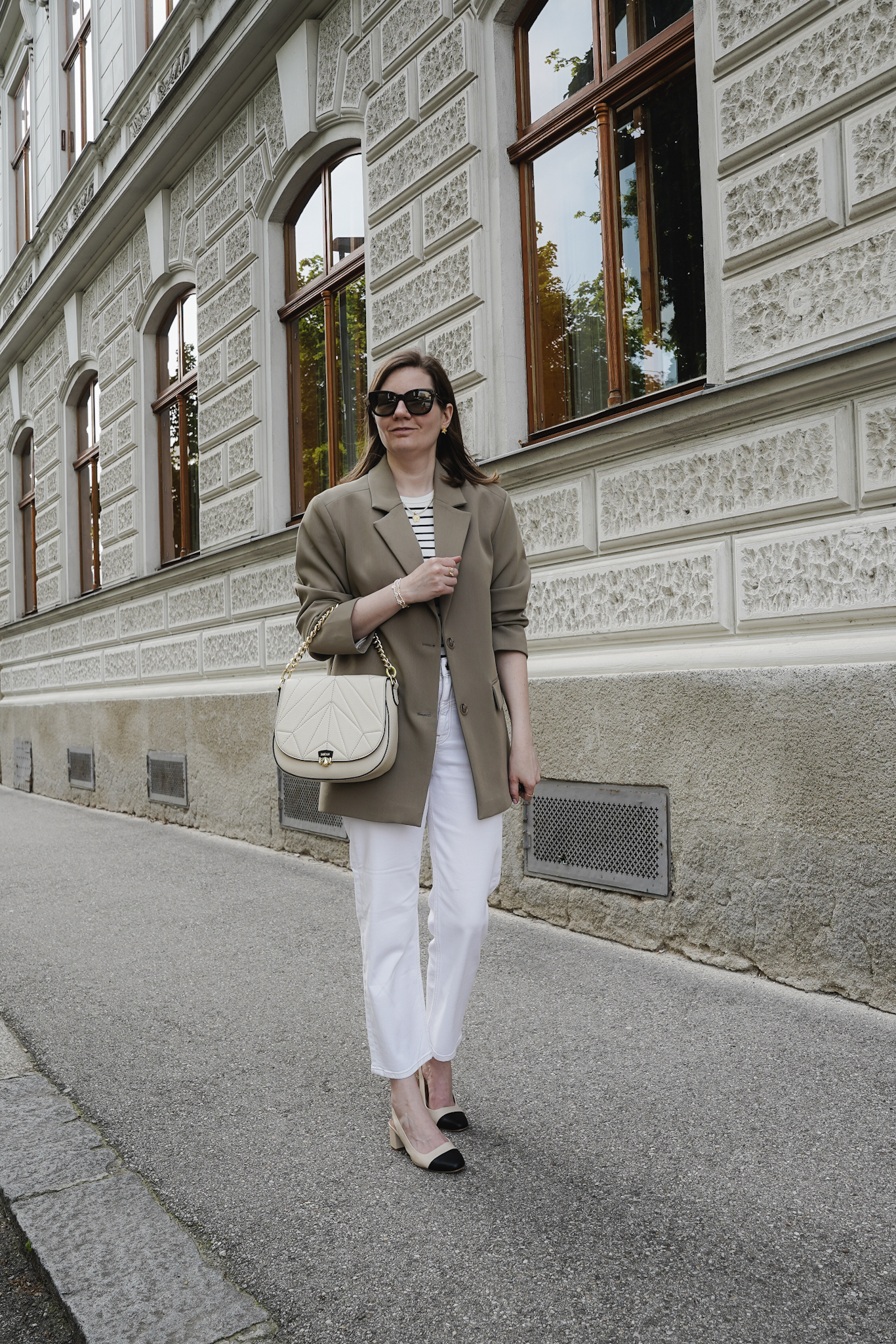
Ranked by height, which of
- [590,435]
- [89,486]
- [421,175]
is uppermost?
[421,175]

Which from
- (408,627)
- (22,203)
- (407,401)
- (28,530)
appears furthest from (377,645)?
(22,203)

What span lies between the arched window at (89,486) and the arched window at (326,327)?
483 cm

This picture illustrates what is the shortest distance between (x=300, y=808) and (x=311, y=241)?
160 inches

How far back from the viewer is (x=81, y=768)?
11383 mm

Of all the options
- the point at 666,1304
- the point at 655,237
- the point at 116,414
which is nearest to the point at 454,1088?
the point at 666,1304

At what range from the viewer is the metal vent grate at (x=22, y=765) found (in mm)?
13297

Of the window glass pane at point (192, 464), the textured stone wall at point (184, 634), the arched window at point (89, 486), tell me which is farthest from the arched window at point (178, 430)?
the arched window at point (89, 486)

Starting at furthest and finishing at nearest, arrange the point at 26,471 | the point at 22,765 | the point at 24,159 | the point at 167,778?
1. the point at 26,471
2. the point at 24,159
3. the point at 22,765
4. the point at 167,778

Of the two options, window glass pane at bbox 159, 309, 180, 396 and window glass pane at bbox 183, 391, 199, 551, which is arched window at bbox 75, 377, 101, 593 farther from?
window glass pane at bbox 183, 391, 199, 551

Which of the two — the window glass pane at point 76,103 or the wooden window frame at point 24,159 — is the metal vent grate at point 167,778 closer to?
the window glass pane at point 76,103

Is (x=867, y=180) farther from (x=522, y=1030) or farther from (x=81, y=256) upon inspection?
(x=81, y=256)

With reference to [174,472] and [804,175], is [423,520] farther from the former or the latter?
[174,472]

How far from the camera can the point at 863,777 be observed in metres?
3.65

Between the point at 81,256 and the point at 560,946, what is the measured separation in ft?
32.1
